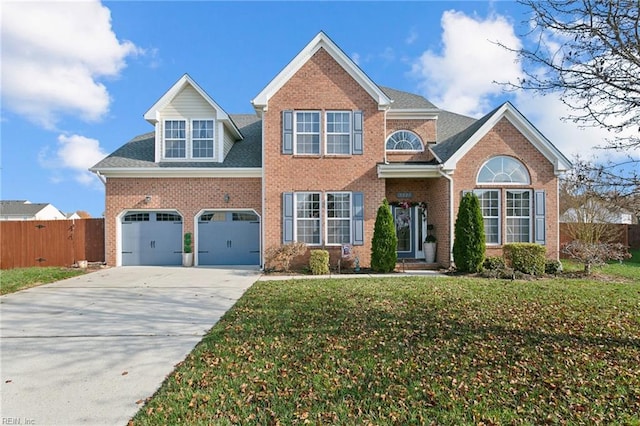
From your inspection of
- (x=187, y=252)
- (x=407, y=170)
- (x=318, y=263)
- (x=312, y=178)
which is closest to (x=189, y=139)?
(x=187, y=252)

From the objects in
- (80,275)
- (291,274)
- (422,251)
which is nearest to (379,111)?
(422,251)

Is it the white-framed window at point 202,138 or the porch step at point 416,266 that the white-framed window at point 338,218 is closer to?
the porch step at point 416,266

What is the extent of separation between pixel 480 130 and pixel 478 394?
10.9 metres

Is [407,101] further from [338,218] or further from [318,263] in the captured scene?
[318,263]

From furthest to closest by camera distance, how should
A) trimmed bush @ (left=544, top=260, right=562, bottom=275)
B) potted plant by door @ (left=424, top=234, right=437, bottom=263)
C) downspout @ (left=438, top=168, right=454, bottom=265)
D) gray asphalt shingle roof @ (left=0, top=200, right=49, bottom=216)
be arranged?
gray asphalt shingle roof @ (left=0, top=200, right=49, bottom=216), potted plant by door @ (left=424, top=234, right=437, bottom=263), downspout @ (left=438, top=168, right=454, bottom=265), trimmed bush @ (left=544, top=260, right=562, bottom=275)

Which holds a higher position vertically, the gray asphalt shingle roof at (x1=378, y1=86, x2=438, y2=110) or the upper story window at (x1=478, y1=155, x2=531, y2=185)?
the gray asphalt shingle roof at (x1=378, y1=86, x2=438, y2=110)

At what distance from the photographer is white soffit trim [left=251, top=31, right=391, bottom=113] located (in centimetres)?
1298

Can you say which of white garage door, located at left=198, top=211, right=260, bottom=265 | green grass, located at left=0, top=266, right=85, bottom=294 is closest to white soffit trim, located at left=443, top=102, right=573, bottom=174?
white garage door, located at left=198, top=211, right=260, bottom=265

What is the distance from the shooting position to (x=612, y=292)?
29.1 ft

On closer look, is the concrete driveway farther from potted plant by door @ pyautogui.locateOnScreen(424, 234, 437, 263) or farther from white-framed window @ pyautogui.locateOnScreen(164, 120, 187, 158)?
potted plant by door @ pyautogui.locateOnScreen(424, 234, 437, 263)

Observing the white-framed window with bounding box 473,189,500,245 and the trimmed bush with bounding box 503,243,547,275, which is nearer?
the trimmed bush with bounding box 503,243,547,275

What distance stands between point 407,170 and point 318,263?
15.5 ft

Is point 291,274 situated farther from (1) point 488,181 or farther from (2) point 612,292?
(2) point 612,292

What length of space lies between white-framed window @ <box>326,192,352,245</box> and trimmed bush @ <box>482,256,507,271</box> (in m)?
4.78
